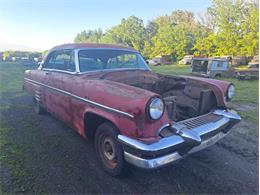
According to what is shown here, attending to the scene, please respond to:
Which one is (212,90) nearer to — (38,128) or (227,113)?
(227,113)

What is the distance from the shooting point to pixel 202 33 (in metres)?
36.2

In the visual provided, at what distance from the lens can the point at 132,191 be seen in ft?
8.08

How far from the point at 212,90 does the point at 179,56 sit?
1480 inches

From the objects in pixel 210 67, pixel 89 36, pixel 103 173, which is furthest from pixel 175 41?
pixel 89 36

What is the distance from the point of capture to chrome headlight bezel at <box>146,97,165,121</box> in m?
2.28

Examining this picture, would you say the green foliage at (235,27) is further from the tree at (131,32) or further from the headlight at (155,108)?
the headlight at (155,108)

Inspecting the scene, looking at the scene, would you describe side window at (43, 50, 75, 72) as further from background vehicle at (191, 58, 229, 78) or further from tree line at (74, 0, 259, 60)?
tree line at (74, 0, 259, 60)

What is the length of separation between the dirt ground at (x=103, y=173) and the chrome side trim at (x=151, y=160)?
1.31 feet

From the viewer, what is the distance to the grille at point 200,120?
2721mm

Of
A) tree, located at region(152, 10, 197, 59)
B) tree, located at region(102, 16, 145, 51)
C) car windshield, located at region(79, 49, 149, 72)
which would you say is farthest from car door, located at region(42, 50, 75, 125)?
tree, located at region(102, 16, 145, 51)

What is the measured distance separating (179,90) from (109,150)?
5.52ft

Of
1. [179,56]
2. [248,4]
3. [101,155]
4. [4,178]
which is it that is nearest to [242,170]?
[101,155]

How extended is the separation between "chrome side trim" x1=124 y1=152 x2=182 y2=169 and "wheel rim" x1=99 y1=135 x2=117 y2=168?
13.4 inches

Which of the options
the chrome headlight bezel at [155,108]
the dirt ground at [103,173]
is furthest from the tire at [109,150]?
the chrome headlight bezel at [155,108]
